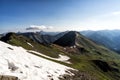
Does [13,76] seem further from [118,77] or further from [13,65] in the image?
[118,77]

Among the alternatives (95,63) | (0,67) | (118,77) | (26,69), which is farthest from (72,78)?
(118,77)

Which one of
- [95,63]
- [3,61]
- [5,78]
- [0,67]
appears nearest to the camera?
[5,78]

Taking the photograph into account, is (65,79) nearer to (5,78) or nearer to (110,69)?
(5,78)

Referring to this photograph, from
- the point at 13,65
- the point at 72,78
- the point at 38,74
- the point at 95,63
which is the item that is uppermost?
the point at 13,65

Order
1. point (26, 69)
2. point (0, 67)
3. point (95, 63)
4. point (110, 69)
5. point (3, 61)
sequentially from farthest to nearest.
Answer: point (110, 69) < point (95, 63) < point (26, 69) < point (3, 61) < point (0, 67)

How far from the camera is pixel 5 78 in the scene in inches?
1196

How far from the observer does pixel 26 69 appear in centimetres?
3856

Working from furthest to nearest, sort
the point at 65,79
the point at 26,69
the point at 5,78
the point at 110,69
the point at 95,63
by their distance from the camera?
the point at 110,69
the point at 95,63
the point at 65,79
the point at 26,69
the point at 5,78

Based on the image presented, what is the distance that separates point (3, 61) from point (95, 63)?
148934 mm

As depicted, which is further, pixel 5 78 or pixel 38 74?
pixel 38 74

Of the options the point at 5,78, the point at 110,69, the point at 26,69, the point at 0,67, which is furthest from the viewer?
the point at 110,69

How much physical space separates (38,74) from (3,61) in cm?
729

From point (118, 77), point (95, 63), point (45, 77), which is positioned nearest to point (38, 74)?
point (45, 77)

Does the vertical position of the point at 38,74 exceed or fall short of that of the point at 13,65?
it falls short
